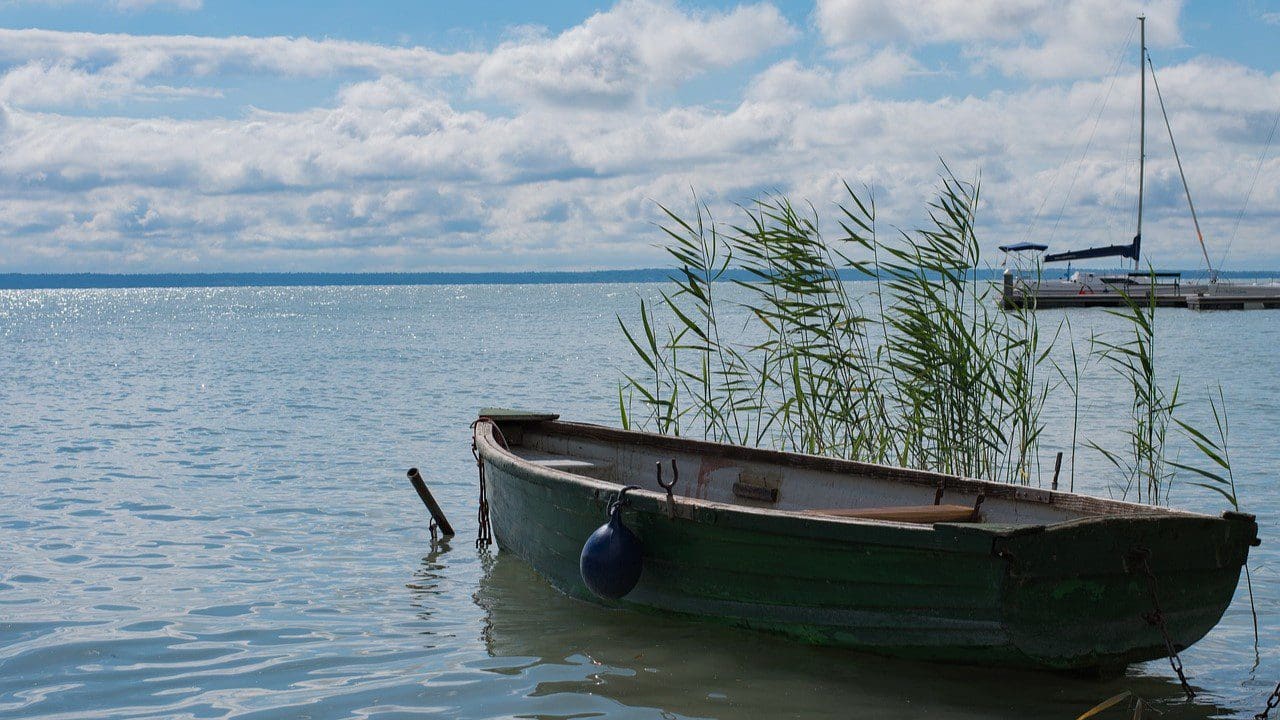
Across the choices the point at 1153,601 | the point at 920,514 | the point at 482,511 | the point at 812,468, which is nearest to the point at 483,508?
the point at 482,511

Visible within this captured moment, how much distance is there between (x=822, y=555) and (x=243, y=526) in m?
6.41

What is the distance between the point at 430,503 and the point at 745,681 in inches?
174

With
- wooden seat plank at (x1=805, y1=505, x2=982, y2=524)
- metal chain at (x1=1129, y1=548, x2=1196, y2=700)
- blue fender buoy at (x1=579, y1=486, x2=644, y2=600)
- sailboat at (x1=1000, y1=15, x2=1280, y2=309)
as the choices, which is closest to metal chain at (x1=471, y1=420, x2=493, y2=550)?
blue fender buoy at (x1=579, y1=486, x2=644, y2=600)

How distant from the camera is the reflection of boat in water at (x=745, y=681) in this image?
5324 millimetres

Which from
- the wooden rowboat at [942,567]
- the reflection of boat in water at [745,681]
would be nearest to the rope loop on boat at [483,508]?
the wooden rowboat at [942,567]

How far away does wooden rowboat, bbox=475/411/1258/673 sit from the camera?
4.88 m

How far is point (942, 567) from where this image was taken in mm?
5004

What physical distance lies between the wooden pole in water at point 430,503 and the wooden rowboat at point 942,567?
266cm

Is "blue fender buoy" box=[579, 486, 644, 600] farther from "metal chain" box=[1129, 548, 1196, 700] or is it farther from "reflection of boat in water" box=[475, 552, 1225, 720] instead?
"metal chain" box=[1129, 548, 1196, 700]

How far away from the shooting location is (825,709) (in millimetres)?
5324

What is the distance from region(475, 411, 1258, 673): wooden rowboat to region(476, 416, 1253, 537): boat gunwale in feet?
0.04

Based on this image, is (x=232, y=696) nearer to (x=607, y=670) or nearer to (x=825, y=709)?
(x=607, y=670)

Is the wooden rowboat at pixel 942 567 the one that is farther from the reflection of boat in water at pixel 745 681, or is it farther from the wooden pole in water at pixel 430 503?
the wooden pole in water at pixel 430 503

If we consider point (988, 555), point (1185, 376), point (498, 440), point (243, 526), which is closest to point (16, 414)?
point (243, 526)
